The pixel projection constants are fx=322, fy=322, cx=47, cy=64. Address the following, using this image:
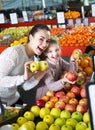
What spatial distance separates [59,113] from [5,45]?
4140 millimetres

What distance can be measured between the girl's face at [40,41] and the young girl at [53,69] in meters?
0.07

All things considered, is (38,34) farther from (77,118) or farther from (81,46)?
(81,46)

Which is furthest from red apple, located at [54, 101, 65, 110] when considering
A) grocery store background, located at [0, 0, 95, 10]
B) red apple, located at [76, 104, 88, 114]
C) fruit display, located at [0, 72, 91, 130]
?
grocery store background, located at [0, 0, 95, 10]

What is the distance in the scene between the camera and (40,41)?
3.15 metres

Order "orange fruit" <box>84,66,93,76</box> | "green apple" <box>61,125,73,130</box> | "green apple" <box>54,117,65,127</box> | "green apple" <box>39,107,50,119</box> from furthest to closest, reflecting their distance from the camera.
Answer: "orange fruit" <box>84,66,93,76</box> < "green apple" <box>39,107,50,119</box> < "green apple" <box>54,117,65,127</box> < "green apple" <box>61,125,73,130</box>

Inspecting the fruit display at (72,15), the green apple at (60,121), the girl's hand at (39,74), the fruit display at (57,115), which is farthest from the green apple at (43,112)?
the fruit display at (72,15)

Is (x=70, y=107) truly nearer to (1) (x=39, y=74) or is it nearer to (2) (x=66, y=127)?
(2) (x=66, y=127)

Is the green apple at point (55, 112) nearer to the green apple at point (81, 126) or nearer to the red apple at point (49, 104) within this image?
the red apple at point (49, 104)

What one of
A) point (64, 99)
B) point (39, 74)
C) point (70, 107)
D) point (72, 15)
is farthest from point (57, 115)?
point (72, 15)

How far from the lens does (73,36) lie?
582 centimetres

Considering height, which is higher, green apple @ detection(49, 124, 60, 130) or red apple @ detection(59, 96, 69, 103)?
green apple @ detection(49, 124, 60, 130)

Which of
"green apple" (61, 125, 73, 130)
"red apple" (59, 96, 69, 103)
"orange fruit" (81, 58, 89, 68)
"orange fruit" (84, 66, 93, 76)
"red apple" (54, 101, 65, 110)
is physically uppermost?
"green apple" (61, 125, 73, 130)

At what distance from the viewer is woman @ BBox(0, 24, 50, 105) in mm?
3051

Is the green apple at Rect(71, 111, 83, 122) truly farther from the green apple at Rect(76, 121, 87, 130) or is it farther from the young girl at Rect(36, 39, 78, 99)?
the young girl at Rect(36, 39, 78, 99)
